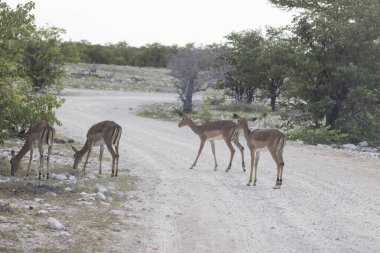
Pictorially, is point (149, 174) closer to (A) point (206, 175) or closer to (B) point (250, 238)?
(A) point (206, 175)

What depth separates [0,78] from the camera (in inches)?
582

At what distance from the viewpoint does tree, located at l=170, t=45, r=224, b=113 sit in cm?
3856

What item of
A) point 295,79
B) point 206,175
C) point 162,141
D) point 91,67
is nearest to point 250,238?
point 206,175

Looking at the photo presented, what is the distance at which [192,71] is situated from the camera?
38.6m

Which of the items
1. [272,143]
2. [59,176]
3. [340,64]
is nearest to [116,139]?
[59,176]

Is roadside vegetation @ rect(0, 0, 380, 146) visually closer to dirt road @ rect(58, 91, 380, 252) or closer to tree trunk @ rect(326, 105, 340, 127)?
tree trunk @ rect(326, 105, 340, 127)

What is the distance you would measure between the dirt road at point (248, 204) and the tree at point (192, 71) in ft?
53.0

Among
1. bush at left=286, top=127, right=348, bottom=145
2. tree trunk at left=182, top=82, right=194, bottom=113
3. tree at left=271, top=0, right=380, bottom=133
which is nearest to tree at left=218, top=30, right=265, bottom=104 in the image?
tree trunk at left=182, top=82, right=194, bottom=113

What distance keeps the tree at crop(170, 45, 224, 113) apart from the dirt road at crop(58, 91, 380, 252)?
16.2 meters

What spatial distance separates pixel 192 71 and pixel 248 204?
26697mm

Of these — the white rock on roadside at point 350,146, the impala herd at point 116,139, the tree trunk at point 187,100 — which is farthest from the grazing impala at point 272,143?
the tree trunk at point 187,100

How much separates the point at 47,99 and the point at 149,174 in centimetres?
520

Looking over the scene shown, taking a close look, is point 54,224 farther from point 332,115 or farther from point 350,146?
point 332,115

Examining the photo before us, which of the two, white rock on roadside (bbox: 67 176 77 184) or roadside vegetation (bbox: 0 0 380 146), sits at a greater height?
roadside vegetation (bbox: 0 0 380 146)
